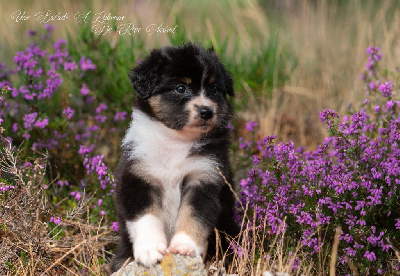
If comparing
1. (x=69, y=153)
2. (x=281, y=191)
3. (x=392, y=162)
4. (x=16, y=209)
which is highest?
(x=392, y=162)

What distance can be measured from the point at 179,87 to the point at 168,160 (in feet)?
1.85

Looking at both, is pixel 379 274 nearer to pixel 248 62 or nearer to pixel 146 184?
pixel 146 184

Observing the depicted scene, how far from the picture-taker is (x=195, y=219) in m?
3.70

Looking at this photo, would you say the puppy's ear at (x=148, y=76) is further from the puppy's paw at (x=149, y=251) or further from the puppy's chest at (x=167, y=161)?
the puppy's paw at (x=149, y=251)

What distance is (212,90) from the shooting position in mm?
4242

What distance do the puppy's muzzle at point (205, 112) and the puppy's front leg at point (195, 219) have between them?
0.49m

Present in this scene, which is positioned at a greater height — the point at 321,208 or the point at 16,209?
the point at 321,208

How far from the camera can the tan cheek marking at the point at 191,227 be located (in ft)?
12.0

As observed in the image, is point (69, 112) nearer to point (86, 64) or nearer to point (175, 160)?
point (86, 64)

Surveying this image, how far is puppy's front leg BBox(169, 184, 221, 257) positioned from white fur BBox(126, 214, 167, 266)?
0.28 feet

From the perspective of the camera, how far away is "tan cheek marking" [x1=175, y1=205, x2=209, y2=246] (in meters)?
3.65

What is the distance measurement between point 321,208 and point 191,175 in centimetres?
99

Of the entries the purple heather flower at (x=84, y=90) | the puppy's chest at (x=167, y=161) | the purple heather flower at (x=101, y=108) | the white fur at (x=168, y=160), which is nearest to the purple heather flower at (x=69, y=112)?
the purple heather flower at (x=84, y=90)

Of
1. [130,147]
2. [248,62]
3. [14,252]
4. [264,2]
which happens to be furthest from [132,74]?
[264,2]
